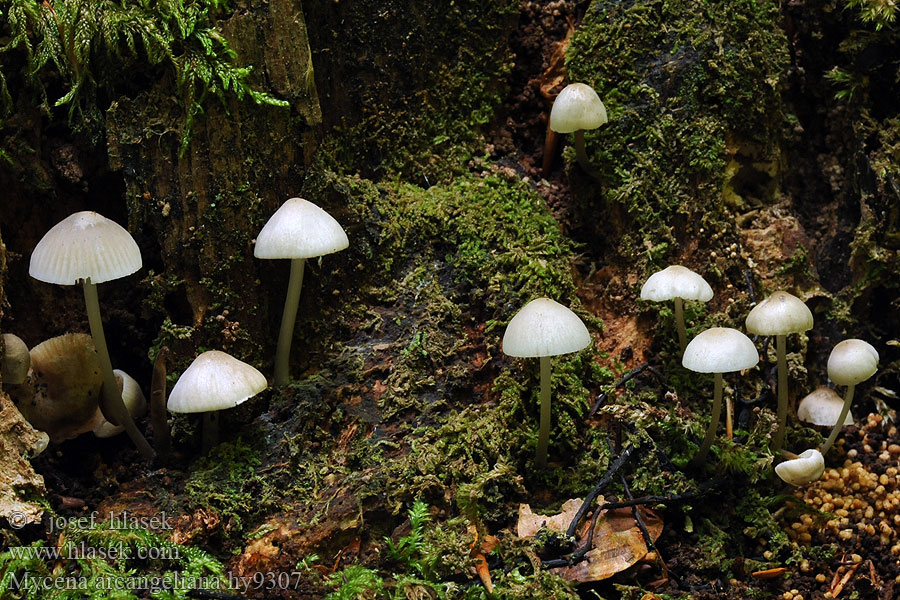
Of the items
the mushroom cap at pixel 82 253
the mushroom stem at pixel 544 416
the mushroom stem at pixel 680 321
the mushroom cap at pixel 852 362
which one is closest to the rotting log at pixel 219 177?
the mushroom cap at pixel 82 253

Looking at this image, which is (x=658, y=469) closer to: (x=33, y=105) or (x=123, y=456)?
(x=123, y=456)

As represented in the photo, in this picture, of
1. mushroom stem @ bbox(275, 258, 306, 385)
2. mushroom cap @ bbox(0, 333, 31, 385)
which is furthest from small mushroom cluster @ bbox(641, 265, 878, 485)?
mushroom cap @ bbox(0, 333, 31, 385)

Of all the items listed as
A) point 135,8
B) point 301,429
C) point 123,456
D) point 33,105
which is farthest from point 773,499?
point 33,105

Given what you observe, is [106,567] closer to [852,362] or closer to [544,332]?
[544,332]

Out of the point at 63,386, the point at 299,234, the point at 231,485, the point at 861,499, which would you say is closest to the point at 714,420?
the point at 861,499

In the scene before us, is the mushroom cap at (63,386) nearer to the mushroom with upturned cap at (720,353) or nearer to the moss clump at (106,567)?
the moss clump at (106,567)
